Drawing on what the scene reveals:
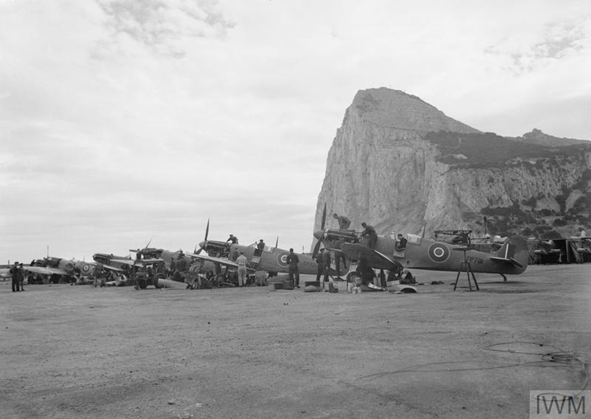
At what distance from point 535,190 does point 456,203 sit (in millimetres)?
15416

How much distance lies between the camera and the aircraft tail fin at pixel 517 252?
1853 cm

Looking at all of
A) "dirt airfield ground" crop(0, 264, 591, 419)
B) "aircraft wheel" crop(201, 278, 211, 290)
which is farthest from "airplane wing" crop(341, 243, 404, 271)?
"aircraft wheel" crop(201, 278, 211, 290)

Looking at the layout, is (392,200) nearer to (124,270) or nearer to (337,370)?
(124,270)

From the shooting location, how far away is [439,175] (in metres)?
90.9

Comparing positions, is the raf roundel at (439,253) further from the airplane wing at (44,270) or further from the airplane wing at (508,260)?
the airplane wing at (44,270)

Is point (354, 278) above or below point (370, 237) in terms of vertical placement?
below

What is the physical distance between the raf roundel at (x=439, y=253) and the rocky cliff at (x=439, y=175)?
5483cm

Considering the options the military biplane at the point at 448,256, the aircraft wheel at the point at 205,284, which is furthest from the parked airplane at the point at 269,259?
the military biplane at the point at 448,256

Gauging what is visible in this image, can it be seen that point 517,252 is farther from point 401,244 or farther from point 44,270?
point 44,270

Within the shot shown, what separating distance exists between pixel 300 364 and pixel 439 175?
89.9m

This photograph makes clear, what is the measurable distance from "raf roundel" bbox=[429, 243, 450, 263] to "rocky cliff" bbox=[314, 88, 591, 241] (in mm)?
54828

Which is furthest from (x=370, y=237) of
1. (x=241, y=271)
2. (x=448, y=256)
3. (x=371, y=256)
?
(x=241, y=271)

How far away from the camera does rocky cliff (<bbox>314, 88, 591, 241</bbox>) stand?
8231cm

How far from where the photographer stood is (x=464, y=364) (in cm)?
503
